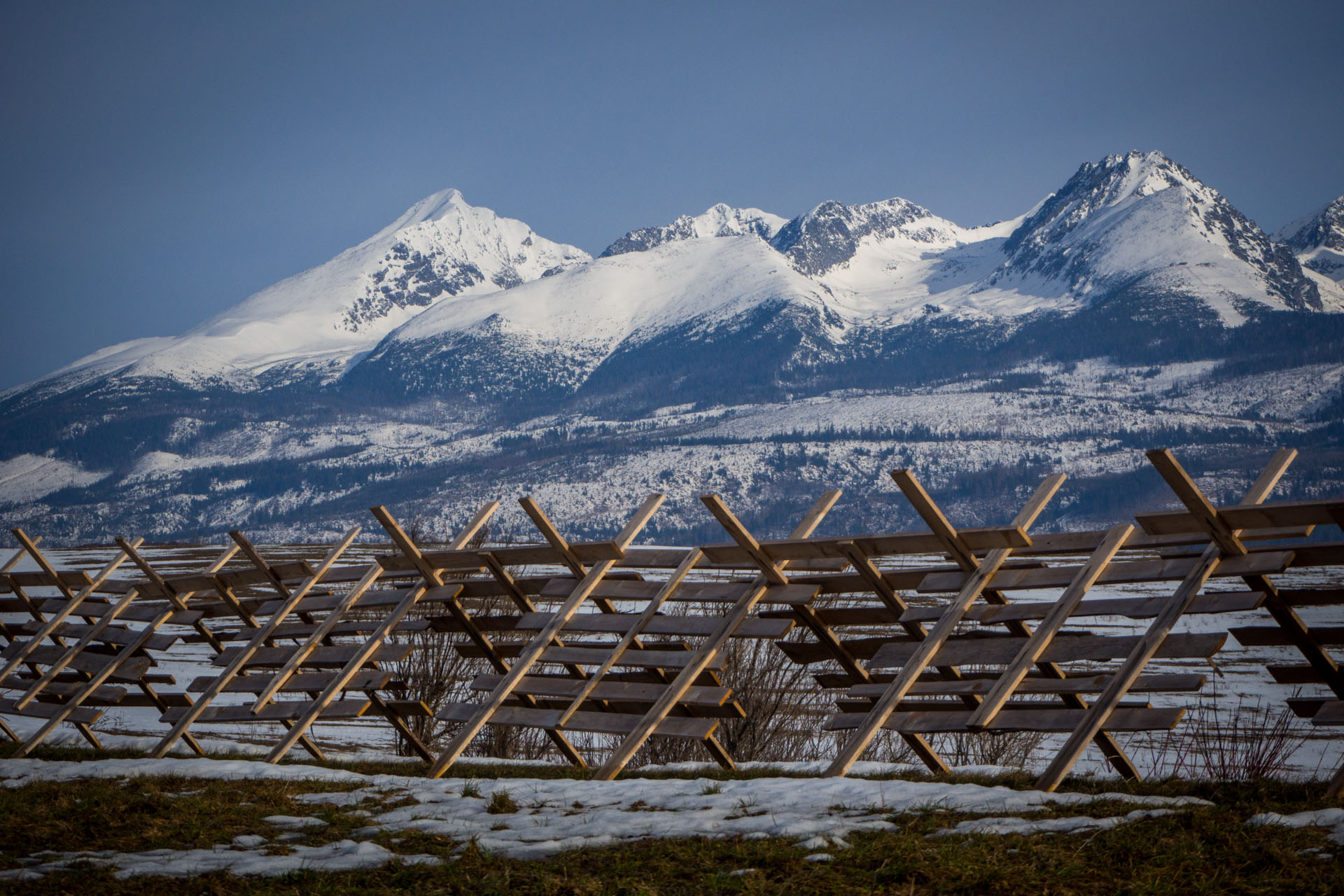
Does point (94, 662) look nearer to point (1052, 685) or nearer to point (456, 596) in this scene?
point (456, 596)

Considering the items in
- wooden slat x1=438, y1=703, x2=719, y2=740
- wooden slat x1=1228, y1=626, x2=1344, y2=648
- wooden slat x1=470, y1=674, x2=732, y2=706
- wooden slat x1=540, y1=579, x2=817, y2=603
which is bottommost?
wooden slat x1=438, y1=703, x2=719, y2=740

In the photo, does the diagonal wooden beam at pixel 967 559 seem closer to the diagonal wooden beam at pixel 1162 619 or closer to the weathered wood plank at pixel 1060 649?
the weathered wood plank at pixel 1060 649

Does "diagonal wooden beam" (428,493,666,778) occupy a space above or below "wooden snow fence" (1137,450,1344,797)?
below

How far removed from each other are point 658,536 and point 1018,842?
169 meters

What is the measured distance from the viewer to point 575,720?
30.9 feet

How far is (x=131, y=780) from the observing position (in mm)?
8172

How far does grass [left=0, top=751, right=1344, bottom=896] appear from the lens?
4.49 meters

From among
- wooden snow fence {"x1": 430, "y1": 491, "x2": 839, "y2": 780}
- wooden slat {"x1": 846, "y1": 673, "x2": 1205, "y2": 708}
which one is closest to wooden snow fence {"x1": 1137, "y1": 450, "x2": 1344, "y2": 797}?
wooden slat {"x1": 846, "y1": 673, "x2": 1205, "y2": 708}

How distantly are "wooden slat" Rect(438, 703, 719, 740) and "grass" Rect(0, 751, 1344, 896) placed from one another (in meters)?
2.64

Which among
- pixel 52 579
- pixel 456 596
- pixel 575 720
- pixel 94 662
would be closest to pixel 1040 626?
pixel 575 720

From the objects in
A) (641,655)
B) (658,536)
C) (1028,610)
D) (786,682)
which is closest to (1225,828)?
(1028,610)

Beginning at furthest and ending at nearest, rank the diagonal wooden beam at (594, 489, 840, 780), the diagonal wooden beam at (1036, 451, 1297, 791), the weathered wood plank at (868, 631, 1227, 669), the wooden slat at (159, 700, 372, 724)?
the wooden slat at (159, 700, 372, 724) → the diagonal wooden beam at (594, 489, 840, 780) → the weathered wood plank at (868, 631, 1227, 669) → the diagonal wooden beam at (1036, 451, 1297, 791)

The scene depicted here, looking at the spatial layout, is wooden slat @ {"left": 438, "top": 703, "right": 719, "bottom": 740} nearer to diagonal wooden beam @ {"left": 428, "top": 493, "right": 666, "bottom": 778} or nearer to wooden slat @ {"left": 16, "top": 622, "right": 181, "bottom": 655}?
diagonal wooden beam @ {"left": 428, "top": 493, "right": 666, "bottom": 778}

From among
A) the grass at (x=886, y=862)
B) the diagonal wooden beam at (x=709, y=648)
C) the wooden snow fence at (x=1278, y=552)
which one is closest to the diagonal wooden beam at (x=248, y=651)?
the diagonal wooden beam at (x=709, y=648)
